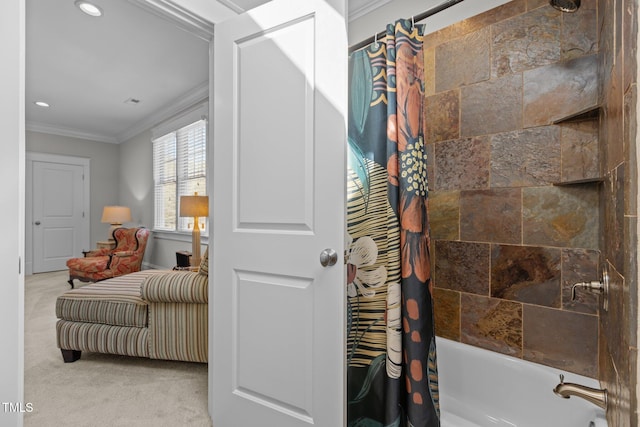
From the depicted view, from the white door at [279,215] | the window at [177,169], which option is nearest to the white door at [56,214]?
the window at [177,169]

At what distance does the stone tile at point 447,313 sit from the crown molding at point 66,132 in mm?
6704

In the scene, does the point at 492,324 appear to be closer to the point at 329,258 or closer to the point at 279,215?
the point at 329,258

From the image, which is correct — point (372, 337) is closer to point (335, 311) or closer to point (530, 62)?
point (335, 311)

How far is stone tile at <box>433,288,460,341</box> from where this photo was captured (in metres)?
1.90

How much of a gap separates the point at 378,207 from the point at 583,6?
1301 mm

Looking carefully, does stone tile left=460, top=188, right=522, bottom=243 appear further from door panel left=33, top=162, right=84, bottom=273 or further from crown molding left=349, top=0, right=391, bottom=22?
door panel left=33, top=162, right=84, bottom=273

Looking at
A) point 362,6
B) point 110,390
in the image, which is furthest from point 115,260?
point 362,6

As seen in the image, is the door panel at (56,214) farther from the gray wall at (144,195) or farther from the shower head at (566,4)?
the shower head at (566,4)

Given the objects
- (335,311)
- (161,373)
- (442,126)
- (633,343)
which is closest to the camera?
(633,343)

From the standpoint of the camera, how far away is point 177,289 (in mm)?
2160

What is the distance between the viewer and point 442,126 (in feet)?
6.47

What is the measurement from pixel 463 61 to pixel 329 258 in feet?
4.61

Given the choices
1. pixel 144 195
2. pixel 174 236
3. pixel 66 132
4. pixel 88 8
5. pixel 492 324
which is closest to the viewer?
pixel 492 324

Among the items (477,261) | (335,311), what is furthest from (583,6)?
(335,311)
